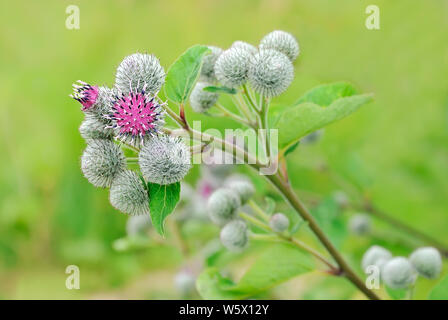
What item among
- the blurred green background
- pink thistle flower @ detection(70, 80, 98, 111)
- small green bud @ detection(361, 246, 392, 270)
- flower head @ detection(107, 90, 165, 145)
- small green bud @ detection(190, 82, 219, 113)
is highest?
the blurred green background

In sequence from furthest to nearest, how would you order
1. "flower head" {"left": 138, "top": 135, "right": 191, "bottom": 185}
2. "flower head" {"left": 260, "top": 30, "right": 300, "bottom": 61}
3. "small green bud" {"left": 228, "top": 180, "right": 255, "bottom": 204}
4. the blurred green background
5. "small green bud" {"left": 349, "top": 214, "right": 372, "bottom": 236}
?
the blurred green background
"small green bud" {"left": 349, "top": 214, "right": 372, "bottom": 236}
"small green bud" {"left": 228, "top": 180, "right": 255, "bottom": 204}
"flower head" {"left": 260, "top": 30, "right": 300, "bottom": 61}
"flower head" {"left": 138, "top": 135, "right": 191, "bottom": 185}

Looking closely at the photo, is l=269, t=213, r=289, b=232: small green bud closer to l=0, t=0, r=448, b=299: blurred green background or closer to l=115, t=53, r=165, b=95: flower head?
l=115, t=53, r=165, b=95: flower head

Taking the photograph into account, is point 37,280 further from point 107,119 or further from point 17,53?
point 107,119

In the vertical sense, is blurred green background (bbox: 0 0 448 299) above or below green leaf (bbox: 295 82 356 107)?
above

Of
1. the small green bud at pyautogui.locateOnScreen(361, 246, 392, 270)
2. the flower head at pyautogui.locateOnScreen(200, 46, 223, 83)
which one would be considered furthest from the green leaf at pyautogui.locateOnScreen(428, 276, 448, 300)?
the flower head at pyautogui.locateOnScreen(200, 46, 223, 83)

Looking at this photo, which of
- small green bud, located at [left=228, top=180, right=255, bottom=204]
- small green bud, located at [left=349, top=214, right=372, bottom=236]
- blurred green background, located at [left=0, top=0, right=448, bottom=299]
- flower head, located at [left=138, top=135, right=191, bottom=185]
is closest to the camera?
flower head, located at [left=138, top=135, right=191, bottom=185]
